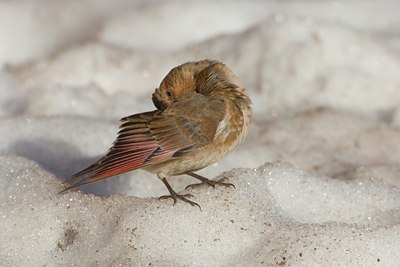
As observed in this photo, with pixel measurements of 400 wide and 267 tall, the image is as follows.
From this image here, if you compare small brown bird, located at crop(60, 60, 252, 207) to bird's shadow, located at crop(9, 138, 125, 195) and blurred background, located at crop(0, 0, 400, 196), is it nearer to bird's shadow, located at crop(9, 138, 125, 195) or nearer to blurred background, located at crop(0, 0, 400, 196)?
blurred background, located at crop(0, 0, 400, 196)

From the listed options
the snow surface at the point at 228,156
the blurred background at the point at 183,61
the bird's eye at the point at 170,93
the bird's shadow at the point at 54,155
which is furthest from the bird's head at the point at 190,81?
the bird's shadow at the point at 54,155

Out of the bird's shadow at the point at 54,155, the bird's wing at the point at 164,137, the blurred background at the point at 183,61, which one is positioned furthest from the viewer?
the blurred background at the point at 183,61

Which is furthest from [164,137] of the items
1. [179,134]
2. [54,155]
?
[54,155]

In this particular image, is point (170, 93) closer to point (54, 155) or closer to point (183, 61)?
point (54, 155)

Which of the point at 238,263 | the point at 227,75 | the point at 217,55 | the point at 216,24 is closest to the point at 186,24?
the point at 216,24

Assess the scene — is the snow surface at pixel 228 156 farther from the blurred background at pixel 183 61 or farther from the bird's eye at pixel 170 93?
the bird's eye at pixel 170 93

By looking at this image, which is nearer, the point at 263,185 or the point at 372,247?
the point at 372,247

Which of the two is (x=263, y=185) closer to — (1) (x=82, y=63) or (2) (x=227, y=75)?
(2) (x=227, y=75)

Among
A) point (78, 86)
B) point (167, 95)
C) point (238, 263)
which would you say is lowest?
point (78, 86)
